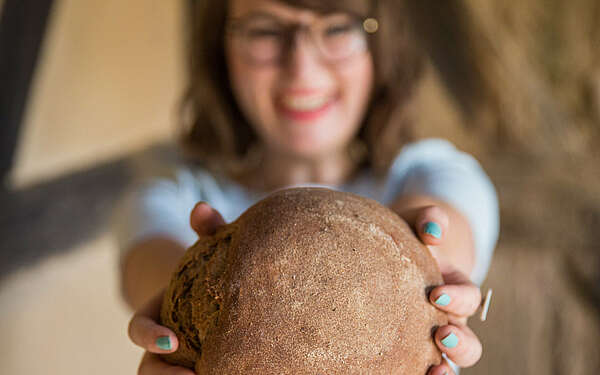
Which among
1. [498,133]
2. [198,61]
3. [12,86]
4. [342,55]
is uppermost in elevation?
[342,55]

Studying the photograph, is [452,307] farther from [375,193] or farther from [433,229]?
[375,193]

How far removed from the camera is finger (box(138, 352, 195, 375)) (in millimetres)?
710

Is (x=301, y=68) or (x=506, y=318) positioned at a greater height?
(x=301, y=68)

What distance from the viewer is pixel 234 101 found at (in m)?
1.83

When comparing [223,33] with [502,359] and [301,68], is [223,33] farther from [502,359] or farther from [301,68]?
[502,359]

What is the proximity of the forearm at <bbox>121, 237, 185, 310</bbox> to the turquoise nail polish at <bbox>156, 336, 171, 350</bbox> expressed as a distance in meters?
0.39

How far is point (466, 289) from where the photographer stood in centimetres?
74

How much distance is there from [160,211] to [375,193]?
0.69m

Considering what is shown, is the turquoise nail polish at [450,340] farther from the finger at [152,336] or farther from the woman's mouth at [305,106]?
the woman's mouth at [305,106]

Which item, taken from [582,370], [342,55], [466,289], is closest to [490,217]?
[342,55]

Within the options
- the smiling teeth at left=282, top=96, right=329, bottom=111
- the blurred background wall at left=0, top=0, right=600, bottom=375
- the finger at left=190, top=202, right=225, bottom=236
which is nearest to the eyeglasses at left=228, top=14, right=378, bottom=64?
the smiling teeth at left=282, top=96, right=329, bottom=111

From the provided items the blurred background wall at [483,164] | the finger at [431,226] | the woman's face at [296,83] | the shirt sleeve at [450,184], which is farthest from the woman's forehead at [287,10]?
the blurred background wall at [483,164]

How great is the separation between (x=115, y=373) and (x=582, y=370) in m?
2.26

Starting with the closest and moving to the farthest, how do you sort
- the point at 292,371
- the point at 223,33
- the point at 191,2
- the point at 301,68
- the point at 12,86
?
1. the point at 292,371
2. the point at 301,68
3. the point at 223,33
4. the point at 12,86
5. the point at 191,2
